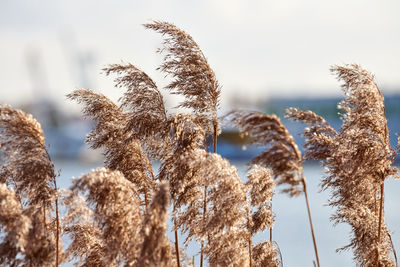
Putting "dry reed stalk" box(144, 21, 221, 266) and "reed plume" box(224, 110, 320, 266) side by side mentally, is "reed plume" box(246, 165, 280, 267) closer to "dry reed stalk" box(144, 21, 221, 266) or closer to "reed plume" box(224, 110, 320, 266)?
"dry reed stalk" box(144, 21, 221, 266)

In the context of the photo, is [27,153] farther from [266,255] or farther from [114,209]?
[266,255]

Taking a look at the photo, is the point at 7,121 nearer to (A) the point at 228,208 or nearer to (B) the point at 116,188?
(B) the point at 116,188

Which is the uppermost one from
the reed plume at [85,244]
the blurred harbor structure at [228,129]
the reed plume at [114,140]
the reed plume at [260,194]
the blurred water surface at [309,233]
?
the blurred harbor structure at [228,129]

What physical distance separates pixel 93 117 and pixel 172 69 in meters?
0.88

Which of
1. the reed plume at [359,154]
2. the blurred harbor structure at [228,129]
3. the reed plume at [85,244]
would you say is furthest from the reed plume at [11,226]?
the blurred harbor structure at [228,129]

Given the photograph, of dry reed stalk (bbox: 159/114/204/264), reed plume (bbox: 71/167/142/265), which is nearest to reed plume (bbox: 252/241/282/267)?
dry reed stalk (bbox: 159/114/204/264)

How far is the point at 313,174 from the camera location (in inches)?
1352

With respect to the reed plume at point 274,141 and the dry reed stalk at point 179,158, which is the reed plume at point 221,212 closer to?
the dry reed stalk at point 179,158

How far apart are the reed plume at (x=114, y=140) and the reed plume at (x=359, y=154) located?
1.42m

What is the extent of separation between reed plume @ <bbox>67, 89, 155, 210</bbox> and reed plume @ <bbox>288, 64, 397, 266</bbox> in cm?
142

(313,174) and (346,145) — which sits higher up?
(313,174)

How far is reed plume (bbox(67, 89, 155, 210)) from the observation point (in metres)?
4.63

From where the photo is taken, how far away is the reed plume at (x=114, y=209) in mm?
3600

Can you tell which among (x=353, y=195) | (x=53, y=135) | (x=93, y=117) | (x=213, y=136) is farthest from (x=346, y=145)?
(x=53, y=135)
